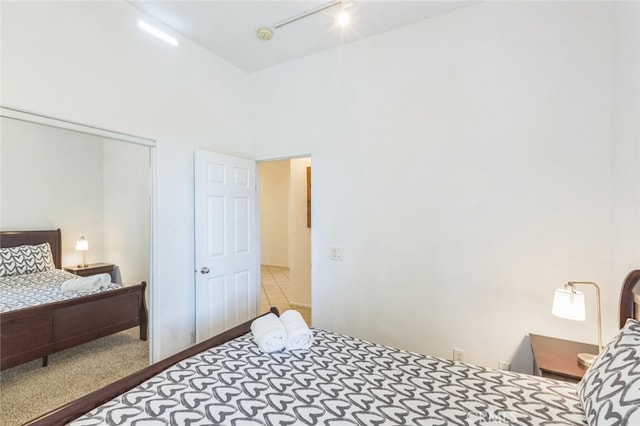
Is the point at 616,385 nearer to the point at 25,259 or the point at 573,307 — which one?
the point at 573,307

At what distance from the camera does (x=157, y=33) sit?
2.51m

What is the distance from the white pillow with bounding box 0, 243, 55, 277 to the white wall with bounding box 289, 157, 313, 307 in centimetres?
303

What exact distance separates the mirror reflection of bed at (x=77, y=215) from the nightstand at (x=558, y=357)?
2.97 m

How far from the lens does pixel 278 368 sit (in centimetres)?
145

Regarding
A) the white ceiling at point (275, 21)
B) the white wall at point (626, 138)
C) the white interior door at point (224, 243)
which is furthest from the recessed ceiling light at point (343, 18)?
the white wall at point (626, 138)

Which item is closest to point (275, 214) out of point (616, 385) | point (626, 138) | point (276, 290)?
point (276, 290)

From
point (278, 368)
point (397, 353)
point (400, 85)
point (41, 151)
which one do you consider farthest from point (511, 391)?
point (41, 151)

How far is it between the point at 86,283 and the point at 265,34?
264 centimetres

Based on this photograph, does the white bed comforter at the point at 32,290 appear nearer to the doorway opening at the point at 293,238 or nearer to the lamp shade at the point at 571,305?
the doorway opening at the point at 293,238

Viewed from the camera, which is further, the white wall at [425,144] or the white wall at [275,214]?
the white wall at [275,214]

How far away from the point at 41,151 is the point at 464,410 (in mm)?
2878

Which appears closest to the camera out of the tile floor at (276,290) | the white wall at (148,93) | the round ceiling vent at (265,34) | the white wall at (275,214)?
the white wall at (148,93)

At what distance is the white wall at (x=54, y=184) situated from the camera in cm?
183

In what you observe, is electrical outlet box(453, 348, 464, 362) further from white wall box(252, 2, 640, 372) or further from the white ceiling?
the white ceiling
